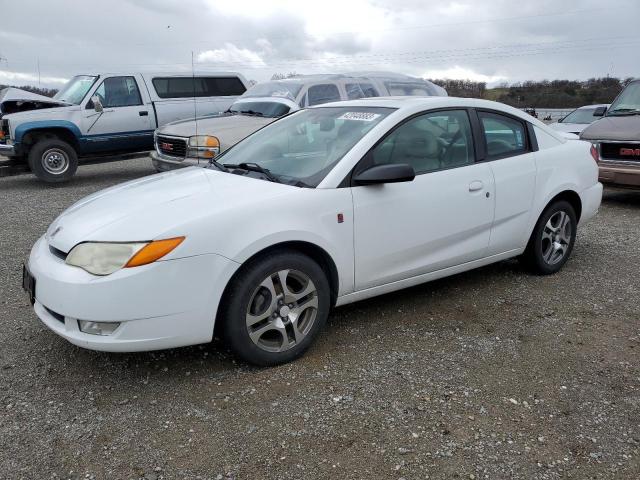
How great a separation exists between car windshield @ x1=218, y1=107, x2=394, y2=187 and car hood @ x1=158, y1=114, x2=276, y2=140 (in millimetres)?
3882

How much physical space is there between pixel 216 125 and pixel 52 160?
151 inches

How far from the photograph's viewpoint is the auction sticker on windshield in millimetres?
3921

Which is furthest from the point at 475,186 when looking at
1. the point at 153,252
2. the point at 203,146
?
the point at 203,146

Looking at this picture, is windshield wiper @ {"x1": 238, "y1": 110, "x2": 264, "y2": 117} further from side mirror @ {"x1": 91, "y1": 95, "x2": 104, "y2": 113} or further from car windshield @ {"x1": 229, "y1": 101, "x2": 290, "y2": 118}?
side mirror @ {"x1": 91, "y1": 95, "x2": 104, "y2": 113}

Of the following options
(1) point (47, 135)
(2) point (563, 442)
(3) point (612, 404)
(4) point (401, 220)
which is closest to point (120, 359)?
(4) point (401, 220)

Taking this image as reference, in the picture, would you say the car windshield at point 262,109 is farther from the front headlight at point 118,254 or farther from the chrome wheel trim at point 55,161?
the front headlight at point 118,254

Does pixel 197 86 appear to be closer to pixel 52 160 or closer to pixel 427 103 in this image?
pixel 52 160

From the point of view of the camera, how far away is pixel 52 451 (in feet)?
8.55

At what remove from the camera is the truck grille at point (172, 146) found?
844cm

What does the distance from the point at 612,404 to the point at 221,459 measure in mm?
2090

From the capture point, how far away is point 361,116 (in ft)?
13.1

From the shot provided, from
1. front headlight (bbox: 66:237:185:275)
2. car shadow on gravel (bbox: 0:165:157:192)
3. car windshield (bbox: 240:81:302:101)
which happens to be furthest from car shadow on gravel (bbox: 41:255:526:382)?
car shadow on gravel (bbox: 0:165:157:192)

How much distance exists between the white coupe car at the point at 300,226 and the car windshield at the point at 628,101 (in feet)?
15.6

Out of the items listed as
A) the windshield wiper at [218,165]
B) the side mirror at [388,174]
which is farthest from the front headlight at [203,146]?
the side mirror at [388,174]
